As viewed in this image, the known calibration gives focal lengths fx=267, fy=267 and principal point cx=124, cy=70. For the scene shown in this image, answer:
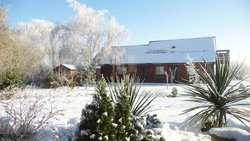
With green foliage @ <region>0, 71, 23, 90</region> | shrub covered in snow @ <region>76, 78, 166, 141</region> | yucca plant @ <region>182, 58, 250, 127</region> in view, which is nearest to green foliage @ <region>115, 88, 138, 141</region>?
shrub covered in snow @ <region>76, 78, 166, 141</region>

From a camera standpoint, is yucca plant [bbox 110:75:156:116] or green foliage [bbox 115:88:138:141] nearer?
green foliage [bbox 115:88:138:141]

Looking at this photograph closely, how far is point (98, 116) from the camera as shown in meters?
4.42

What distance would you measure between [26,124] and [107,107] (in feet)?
7.86

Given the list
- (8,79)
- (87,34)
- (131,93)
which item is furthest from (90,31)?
(131,93)

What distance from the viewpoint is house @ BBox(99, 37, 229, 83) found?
1305 inches

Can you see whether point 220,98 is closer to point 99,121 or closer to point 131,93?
point 131,93

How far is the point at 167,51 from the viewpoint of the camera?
3528 centimetres

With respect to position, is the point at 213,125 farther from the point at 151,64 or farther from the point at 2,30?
the point at 151,64

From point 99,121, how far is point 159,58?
30.2 meters

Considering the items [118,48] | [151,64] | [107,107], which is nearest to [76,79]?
[118,48]

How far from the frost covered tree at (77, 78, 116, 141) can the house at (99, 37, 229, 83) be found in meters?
28.4

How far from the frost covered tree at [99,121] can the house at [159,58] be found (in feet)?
93.2

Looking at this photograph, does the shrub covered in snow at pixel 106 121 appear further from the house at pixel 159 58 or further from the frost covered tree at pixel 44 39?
the frost covered tree at pixel 44 39

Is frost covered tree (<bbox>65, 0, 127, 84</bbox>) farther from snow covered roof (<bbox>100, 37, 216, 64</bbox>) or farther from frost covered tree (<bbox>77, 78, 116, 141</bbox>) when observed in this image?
frost covered tree (<bbox>77, 78, 116, 141</bbox>)
